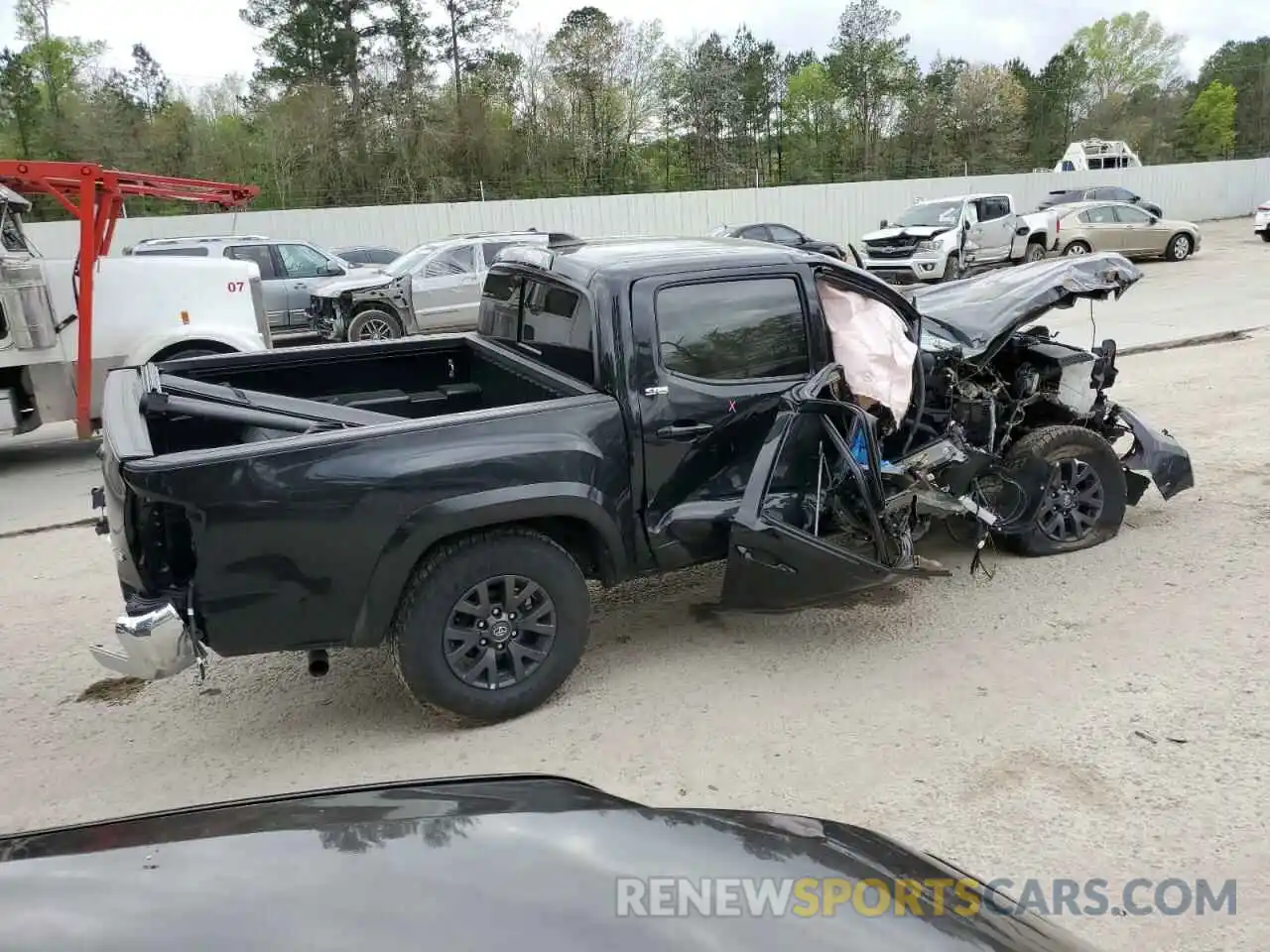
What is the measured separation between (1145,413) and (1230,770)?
6044mm

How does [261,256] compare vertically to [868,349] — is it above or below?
above

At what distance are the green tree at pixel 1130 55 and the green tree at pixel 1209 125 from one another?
5.78 metres

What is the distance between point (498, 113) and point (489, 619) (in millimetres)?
38291

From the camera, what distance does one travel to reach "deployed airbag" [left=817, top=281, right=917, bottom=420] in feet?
15.9

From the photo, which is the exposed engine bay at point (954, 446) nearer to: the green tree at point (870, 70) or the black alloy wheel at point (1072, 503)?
the black alloy wheel at point (1072, 503)

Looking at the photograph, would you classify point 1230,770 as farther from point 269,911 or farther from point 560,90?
point 560,90

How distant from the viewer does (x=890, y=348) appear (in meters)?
4.93

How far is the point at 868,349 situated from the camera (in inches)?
192

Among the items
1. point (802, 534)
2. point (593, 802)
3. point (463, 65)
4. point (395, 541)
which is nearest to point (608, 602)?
point (802, 534)

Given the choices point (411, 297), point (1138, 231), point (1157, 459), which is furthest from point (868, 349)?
point (1138, 231)

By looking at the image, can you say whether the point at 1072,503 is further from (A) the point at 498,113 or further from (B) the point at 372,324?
(A) the point at 498,113

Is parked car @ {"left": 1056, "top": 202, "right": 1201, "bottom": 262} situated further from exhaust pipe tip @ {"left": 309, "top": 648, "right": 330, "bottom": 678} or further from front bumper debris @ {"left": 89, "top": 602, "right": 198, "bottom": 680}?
front bumper debris @ {"left": 89, "top": 602, "right": 198, "bottom": 680}

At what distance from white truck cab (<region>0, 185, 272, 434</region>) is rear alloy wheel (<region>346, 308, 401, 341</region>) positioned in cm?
541

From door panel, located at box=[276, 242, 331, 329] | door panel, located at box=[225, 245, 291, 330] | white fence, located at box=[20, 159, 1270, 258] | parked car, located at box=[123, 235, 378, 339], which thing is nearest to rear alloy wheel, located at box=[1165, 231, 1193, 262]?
white fence, located at box=[20, 159, 1270, 258]
